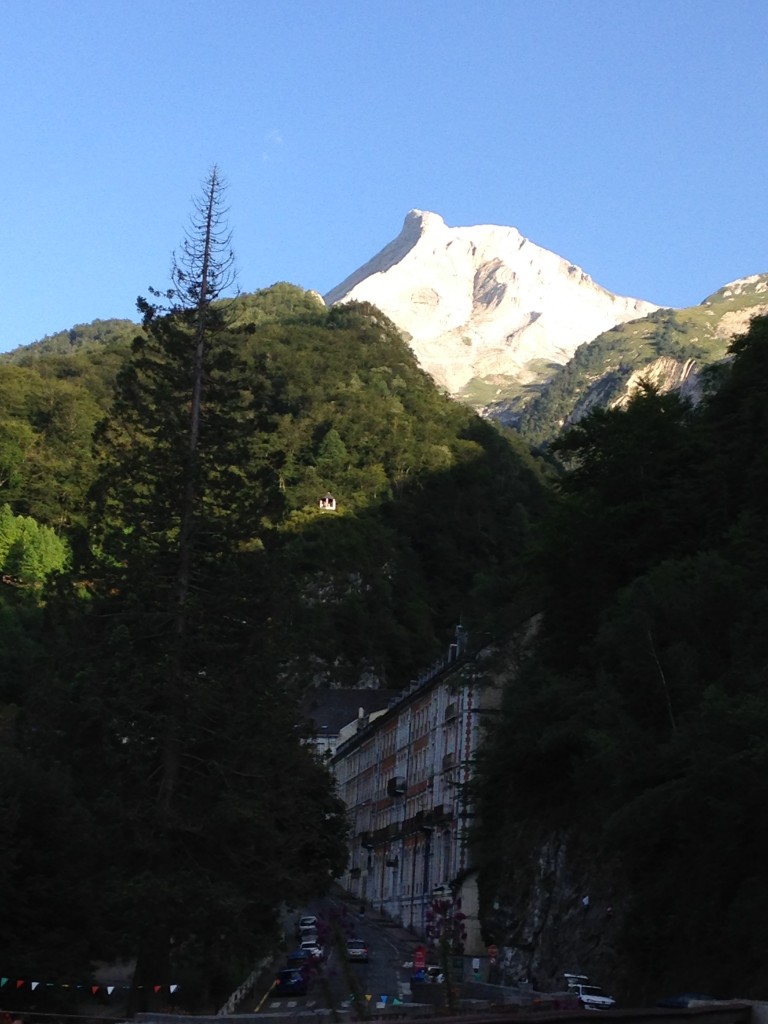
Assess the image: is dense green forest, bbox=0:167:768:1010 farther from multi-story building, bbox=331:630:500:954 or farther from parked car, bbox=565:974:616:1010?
multi-story building, bbox=331:630:500:954

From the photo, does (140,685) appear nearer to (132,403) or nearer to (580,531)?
(132,403)

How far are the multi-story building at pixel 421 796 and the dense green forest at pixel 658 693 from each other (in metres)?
8.06

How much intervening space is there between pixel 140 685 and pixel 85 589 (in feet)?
17.3

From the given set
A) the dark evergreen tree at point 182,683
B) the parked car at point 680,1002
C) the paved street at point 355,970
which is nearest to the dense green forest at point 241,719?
the dark evergreen tree at point 182,683

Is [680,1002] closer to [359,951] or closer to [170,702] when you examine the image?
[170,702]

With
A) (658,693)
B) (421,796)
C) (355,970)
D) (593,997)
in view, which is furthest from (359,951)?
(355,970)

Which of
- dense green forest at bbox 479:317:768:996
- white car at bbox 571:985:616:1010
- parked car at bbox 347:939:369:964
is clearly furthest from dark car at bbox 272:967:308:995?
dense green forest at bbox 479:317:768:996

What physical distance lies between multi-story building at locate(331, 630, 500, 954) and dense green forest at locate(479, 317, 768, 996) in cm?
806

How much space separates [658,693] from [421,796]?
44698mm

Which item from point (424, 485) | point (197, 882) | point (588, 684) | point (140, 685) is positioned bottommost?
point (197, 882)

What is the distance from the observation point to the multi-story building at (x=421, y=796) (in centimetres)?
7050

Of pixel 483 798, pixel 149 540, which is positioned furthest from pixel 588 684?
pixel 149 540

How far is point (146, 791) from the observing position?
125 feet

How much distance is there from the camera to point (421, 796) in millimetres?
86562
